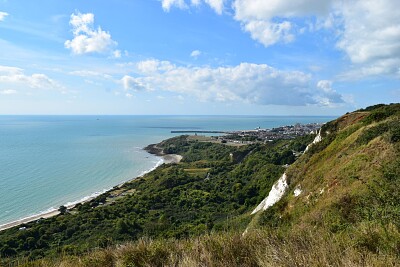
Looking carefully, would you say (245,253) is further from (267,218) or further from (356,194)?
(267,218)

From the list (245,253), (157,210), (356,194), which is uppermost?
(245,253)

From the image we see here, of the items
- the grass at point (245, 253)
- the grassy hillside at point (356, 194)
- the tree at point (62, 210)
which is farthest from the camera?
the tree at point (62, 210)

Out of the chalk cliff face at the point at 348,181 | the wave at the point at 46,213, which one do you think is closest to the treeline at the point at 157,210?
the wave at the point at 46,213

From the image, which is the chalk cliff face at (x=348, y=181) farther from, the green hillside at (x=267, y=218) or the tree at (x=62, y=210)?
the tree at (x=62, y=210)

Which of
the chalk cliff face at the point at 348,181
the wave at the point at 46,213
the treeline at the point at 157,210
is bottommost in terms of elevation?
the wave at the point at 46,213

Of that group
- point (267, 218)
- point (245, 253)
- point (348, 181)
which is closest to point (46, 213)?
point (267, 218)

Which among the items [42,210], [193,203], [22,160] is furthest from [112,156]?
[193,203]

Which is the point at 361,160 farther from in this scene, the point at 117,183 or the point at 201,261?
the point at 117,183

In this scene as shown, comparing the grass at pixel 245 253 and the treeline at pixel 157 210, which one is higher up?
the grass at pixel 245 253
